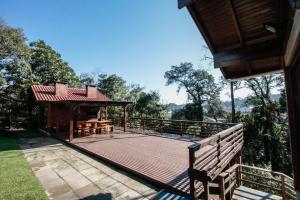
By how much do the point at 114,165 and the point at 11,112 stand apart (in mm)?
15259

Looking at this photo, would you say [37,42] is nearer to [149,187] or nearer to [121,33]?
[121,33]

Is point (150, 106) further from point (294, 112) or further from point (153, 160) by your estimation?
point (294, 112)

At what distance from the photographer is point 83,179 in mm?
4922

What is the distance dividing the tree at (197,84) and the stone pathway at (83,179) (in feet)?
60.5

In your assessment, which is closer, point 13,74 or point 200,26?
point 200,26

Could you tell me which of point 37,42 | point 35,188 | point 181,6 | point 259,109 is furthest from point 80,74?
point 181,6

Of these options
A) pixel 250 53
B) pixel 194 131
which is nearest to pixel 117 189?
pixel 250 53

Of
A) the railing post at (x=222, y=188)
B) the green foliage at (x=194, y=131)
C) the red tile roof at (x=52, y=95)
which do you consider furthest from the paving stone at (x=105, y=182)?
the red tile roof at (x=52, y=95)

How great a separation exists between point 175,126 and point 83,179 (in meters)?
7.17

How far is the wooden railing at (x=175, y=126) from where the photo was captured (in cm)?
931

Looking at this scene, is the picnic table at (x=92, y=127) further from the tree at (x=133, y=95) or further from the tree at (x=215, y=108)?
the tree at (x=215, y=108)

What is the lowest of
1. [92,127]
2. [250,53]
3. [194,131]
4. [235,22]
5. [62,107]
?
[194,131]

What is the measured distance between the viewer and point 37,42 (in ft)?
65.8

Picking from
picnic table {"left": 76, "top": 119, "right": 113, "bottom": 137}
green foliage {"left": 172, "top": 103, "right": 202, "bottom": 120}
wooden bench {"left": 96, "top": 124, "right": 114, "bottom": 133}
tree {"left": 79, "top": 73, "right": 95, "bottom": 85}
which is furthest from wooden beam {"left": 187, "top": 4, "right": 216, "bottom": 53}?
tree {"left": 79, "top": 73, "right": 95, "bottom": 85}
